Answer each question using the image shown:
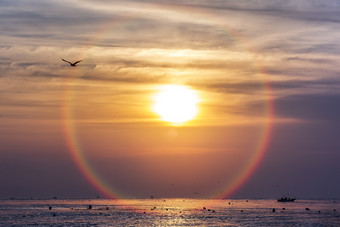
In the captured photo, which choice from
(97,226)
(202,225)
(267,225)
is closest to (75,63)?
(97,226)

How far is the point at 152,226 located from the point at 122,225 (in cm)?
968

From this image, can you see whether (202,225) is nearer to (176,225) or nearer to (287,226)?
(176,225)

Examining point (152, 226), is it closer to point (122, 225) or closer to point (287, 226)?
point (122, 225)

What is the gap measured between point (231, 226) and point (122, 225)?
87.5 ft

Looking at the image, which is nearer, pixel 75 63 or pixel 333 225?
pixel 75 63

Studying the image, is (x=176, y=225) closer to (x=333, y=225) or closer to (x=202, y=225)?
(x=202, y=225)

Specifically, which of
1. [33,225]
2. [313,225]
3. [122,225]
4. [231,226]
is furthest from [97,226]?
[313,225]

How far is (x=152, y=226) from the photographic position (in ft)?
456

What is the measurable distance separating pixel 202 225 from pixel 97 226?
25.5 m

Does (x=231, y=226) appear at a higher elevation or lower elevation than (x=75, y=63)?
lower

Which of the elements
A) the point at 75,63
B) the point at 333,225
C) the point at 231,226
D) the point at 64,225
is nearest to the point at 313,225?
the point at 333,225

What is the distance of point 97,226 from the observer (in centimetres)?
14150

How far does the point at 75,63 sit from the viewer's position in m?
116

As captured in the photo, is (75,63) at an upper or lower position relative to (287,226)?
upper
